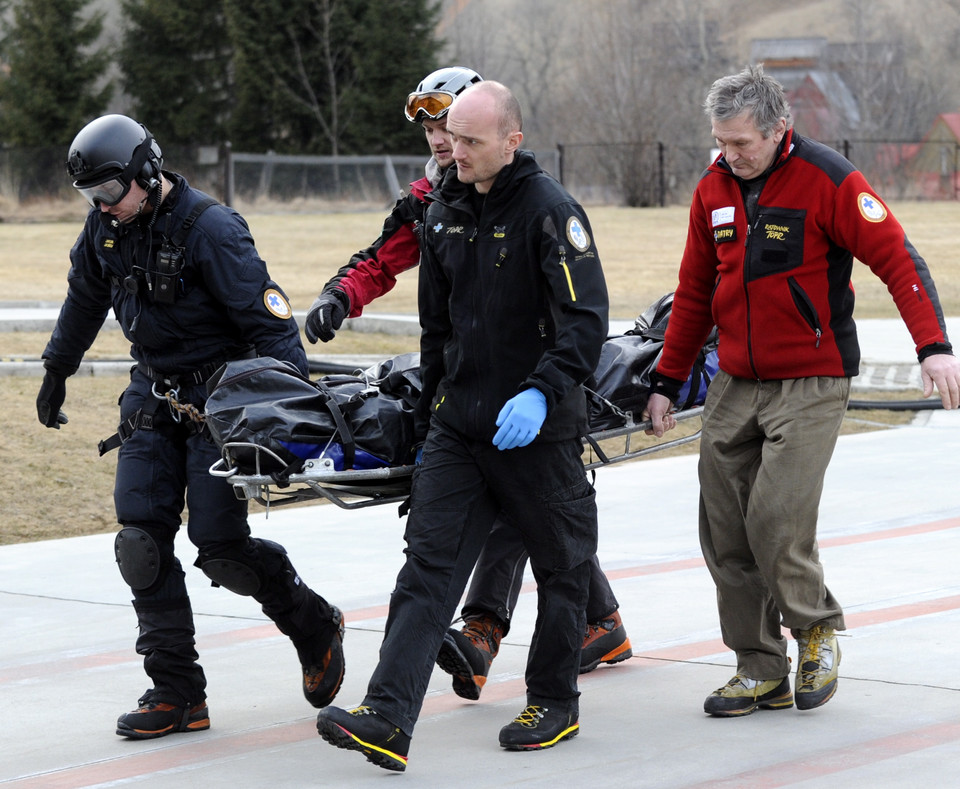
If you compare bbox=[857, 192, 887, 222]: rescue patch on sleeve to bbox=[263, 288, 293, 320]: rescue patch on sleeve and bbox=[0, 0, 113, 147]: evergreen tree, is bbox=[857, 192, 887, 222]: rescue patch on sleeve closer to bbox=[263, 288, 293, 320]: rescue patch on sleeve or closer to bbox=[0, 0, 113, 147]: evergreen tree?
bbox=[263, 288, 293, 320]: rescue patch on sleeve

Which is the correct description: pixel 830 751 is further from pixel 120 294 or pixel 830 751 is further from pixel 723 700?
pixel 120 294

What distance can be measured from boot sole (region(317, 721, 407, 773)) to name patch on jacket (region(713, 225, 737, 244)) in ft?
6.12

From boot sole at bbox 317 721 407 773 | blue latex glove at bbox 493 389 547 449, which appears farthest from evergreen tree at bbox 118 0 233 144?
boot sole at bbox 317 721 407 773

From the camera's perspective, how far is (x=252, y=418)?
4.32 meters

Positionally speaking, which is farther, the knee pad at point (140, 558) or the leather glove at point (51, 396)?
the leather glove at point (51, 396)

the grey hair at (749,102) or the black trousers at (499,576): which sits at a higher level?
the grey hair at (749,102)

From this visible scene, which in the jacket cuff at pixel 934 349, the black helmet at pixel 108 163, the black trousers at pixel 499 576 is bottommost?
the black trousers at pixel 499 576

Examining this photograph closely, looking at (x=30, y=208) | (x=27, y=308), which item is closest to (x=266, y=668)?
(x=27, y=308)

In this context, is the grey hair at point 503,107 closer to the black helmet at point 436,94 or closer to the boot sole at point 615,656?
the black helmet at point 436,94

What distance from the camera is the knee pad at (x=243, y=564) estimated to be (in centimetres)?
474

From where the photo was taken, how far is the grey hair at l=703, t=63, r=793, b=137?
15.0 ft

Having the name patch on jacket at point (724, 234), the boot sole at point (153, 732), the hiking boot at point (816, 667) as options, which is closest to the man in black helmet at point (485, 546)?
the hiking boot at point (816, 667)

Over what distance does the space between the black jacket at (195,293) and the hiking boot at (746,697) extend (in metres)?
1.68

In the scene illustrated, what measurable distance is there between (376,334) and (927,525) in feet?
28.4
